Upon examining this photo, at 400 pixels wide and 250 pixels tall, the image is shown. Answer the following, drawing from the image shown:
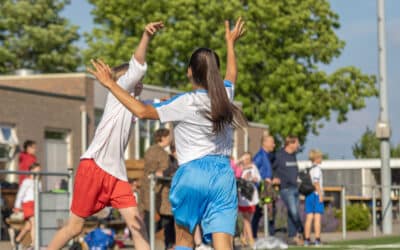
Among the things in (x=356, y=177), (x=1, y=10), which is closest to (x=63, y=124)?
(x=1, y=10)

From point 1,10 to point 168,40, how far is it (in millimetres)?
19906

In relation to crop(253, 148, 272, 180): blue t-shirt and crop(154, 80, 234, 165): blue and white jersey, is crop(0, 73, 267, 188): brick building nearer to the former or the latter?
crop(253, 148, 272, 180): blue t-shirt

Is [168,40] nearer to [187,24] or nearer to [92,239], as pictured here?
[187,24]

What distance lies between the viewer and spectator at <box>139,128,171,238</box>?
1650 cm

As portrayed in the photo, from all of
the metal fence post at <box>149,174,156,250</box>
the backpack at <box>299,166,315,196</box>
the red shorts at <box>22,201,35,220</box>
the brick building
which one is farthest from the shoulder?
the brick building

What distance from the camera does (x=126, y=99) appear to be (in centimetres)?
759

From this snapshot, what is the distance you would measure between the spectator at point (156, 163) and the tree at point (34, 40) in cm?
5602

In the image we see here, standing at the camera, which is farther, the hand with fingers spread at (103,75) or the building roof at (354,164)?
the building roof at (354,164)

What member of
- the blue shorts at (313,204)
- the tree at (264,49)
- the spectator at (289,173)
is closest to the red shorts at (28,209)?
the spectator at (289,173)

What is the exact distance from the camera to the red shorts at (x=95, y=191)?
10199 mm

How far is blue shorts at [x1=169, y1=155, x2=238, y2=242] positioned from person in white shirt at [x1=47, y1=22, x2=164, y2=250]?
2.38m

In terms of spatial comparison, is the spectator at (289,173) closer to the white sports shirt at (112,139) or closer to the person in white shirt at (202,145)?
the white sports shirt at (112,139)

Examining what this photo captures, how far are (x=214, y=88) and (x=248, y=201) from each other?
11.5m

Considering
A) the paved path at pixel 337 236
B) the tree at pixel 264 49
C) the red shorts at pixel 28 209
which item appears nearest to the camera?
the paved path at pixel 337 236
